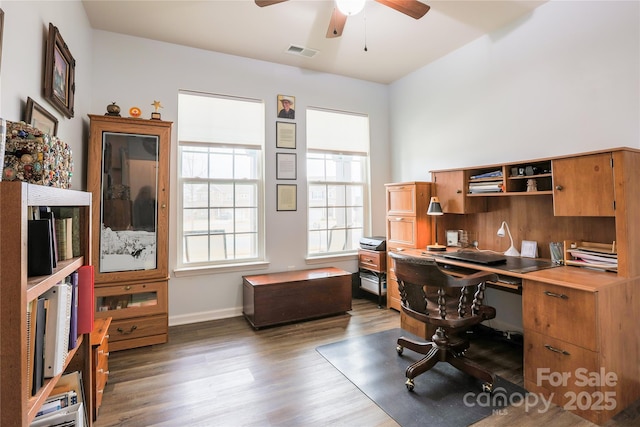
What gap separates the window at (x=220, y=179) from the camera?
3.55m

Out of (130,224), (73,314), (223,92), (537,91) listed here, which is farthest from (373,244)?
(73,314)

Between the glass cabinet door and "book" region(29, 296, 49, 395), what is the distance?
1.98 m

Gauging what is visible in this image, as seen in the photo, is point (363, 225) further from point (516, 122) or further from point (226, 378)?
point (226, 378)

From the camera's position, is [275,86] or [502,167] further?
[275,86]

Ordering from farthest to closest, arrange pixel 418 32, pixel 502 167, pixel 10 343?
1. pixel 418 32
2. pixel 502 167
3. pixel 10 343

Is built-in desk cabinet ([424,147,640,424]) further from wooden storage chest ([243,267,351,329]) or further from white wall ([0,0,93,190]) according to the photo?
white wall ([0,0,93,190])

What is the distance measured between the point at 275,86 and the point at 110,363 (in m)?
3.28

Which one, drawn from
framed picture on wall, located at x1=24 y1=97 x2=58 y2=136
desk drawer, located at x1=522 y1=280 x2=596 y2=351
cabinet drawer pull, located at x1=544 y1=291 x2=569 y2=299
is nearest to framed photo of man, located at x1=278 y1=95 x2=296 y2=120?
framed picture on wall, located at x1=24 y1=97 x2=58 y2=136

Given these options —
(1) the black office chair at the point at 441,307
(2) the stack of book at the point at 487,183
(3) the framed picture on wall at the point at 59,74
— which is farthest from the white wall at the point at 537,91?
(3) the framed picture on wall at the point at 59,74

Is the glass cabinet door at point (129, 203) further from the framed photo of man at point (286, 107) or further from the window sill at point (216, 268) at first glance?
the framed photo of man at point (286, 107)

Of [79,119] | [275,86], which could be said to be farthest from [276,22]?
[79,119]

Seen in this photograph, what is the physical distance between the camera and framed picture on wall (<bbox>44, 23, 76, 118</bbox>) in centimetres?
192

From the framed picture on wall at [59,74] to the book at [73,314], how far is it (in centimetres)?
123

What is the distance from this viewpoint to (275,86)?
3.94m
